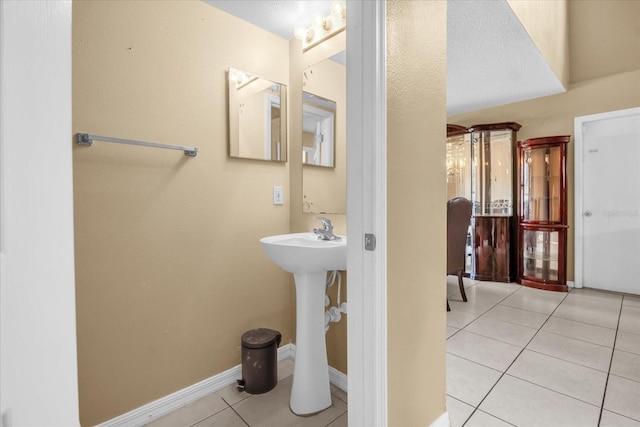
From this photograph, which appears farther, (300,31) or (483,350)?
(483,350)

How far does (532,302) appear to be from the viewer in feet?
10.6

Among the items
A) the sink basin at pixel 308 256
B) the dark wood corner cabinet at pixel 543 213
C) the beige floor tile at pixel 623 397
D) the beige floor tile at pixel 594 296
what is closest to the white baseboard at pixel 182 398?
the sink basin at pixel 308 256

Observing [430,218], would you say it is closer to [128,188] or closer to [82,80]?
[128,188]

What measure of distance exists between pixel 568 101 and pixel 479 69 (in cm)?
150

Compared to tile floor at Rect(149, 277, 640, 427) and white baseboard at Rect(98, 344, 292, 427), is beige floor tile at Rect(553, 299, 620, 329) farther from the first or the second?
white baseboard at Rect(98, 344, 292, 427)

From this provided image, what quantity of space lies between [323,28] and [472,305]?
2856mm

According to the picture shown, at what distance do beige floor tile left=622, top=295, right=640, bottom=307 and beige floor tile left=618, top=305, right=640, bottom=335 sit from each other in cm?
12

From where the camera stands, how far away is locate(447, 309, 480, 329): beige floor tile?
2.69 meters

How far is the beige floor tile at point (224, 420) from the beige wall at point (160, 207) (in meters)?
0.23

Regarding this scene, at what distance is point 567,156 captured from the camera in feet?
12.1

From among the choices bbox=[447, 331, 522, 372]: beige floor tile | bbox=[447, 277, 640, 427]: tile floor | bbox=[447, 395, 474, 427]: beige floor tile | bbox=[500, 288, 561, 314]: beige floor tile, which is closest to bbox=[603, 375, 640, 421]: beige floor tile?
bbox=[447, 277, 640, 427]: tile floor

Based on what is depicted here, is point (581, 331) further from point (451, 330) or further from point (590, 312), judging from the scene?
point (451, 330)

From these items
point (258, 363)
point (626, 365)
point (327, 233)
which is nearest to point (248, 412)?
point (258, 363)

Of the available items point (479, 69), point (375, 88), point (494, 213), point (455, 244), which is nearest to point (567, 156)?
point (494, 213)
